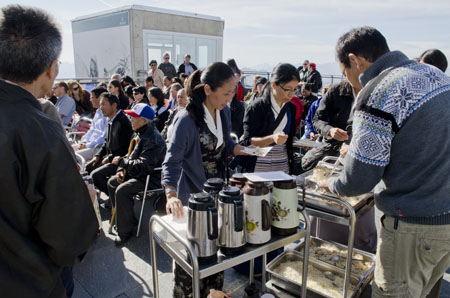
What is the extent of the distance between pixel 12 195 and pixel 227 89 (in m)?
1.43

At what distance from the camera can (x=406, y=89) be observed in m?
1.52

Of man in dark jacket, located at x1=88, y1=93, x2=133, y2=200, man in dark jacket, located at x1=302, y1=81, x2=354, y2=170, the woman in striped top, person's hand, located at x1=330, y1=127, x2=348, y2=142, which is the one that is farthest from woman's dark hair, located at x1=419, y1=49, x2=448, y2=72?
man in dark jacket, located at x1=88, y1=93, x2=133, y2=200

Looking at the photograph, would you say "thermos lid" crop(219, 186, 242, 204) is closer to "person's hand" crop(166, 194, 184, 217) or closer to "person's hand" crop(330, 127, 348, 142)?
"person's hand" crop(166, 194, 184, 217)

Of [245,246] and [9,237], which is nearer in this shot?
[9,237]

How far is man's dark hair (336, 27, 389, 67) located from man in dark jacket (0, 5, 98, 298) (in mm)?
1452

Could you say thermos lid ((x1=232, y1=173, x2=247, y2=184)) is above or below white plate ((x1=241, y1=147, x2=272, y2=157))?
below

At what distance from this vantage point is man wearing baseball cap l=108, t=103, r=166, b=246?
368 centimetres

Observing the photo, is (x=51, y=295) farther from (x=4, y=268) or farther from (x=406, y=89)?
(x=406, y=89)

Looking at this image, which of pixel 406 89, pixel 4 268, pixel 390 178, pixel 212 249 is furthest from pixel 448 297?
pixel 4 268

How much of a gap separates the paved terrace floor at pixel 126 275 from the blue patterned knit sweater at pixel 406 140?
1530 millimetres

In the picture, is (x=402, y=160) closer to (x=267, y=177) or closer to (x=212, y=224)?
(x=267, y=177)

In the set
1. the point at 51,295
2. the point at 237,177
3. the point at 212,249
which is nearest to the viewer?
the point at 51,295

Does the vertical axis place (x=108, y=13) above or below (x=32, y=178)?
above

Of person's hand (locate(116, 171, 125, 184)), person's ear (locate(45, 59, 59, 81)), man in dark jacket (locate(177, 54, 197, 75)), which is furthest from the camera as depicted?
man in dark jacket (locate(177, 54, 197, 75))
